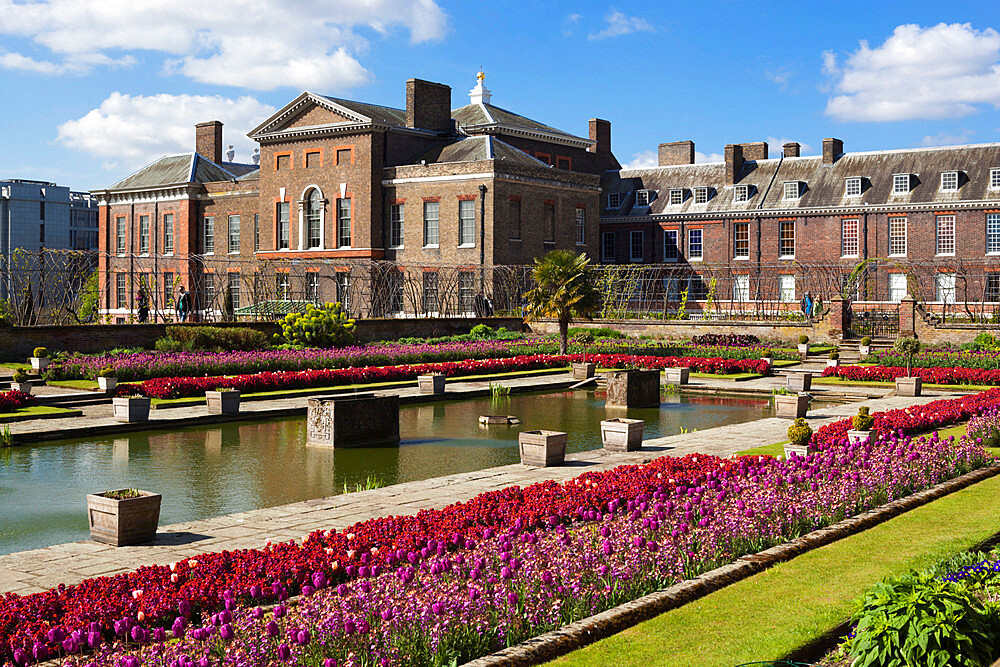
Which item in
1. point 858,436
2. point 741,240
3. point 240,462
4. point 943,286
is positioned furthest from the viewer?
point 741,240

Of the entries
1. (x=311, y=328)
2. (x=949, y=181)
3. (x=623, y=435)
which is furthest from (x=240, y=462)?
(x=949, y=181)

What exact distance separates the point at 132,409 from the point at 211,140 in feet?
171

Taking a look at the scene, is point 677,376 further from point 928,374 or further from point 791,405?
point 791,405

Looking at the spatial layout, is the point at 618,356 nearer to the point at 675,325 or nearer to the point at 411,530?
the point at 675,325

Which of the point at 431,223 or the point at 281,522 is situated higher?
the point at 431,223

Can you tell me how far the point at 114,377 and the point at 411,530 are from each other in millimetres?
15160

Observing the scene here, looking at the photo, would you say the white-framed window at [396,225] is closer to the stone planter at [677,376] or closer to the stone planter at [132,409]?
the stone planter at [677,376]

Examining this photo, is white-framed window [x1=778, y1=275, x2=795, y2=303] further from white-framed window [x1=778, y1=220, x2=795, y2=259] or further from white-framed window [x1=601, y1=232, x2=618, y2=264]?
white-framed window [x1=601, y1=232, x2=618, y2=264]

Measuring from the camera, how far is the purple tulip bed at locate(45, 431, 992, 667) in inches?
217

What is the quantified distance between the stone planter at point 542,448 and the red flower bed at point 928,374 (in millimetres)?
14351

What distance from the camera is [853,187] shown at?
170 feet

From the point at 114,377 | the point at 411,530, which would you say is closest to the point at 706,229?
the point at 114,377

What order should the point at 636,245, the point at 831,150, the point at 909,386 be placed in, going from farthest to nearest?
the point at 636,245, the point at 831,150, the point at 909,386

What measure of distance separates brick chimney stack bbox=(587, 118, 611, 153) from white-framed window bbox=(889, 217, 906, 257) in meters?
19.6
